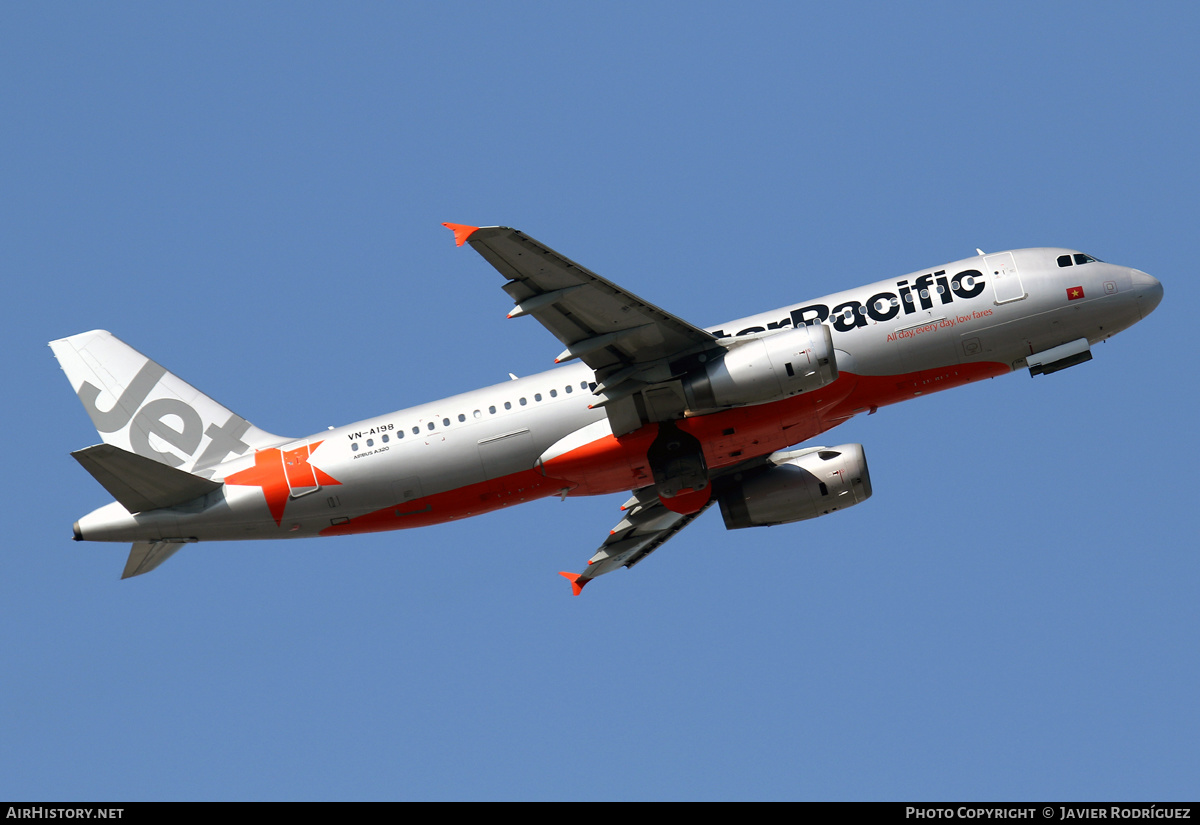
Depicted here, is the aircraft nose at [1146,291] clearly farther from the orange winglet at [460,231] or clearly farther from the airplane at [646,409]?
the orange winglet at [460,231]

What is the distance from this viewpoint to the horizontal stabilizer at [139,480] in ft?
116

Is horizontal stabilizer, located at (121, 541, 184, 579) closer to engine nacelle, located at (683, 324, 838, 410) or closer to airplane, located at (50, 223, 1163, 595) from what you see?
airplane, located at (50, 223, 1163, 595)

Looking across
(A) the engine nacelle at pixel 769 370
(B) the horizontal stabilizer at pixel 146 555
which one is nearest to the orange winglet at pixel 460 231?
(A) the engine nacelle at pixel 769 370

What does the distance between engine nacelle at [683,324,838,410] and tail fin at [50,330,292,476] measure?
15295 millimetres

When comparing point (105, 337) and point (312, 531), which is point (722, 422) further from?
point (105, 337)

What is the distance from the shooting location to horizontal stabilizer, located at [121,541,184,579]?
39.8 m

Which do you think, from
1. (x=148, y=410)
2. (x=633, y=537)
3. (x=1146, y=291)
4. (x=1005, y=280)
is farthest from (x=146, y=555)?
(x=1146, y=291)

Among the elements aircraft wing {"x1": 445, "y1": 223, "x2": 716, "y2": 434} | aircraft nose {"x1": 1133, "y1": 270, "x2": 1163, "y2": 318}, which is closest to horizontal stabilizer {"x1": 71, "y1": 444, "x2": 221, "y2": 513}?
aircraft wing {"x1": 445, "y1": 223, "x2": 716, "y2": 434}

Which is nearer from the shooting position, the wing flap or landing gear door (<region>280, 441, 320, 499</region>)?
the wing flap

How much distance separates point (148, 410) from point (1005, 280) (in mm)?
29326

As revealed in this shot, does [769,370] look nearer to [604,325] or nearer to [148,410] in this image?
[604,325]

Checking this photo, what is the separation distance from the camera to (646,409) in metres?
36.8

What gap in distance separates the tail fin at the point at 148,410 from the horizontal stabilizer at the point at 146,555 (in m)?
2.73
